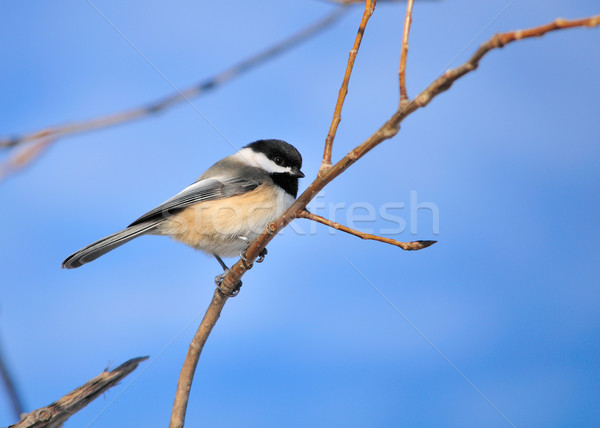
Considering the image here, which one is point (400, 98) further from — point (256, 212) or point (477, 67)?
point (256, 212)

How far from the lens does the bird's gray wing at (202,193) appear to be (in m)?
2.19

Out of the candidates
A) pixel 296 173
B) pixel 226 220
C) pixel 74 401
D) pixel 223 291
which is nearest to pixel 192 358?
pixel 223 291

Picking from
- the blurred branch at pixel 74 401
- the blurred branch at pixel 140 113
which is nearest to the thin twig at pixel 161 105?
the blurred branch at pixel 140 113

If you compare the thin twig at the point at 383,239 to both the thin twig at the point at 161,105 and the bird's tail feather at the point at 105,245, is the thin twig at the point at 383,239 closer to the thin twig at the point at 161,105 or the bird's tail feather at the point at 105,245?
the thin twig at the point at 161,105

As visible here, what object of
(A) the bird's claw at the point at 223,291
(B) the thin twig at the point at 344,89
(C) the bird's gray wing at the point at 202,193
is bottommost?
(B) the thin twig at the point at 344,89

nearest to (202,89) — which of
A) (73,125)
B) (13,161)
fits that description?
(73,125)

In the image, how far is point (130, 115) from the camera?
96 centimetres

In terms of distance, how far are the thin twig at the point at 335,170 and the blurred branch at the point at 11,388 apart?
605mm

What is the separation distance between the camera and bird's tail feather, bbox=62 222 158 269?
6.51ft

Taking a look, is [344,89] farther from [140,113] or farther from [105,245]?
[105,245]

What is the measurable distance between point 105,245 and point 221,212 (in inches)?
19.0

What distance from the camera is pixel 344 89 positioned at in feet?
3.82

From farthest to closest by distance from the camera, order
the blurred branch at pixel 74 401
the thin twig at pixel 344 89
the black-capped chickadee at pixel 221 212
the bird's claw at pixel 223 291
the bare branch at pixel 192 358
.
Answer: the black-capped chickadee at pixel 221 212 < the bird's claw at pixel 223 291 < the bare branch at pixel 192 358 < the blurred branch at pixel 74 401 < the thin twig at pixel 344 89

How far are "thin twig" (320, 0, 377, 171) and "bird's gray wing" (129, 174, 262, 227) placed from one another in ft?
3.66
